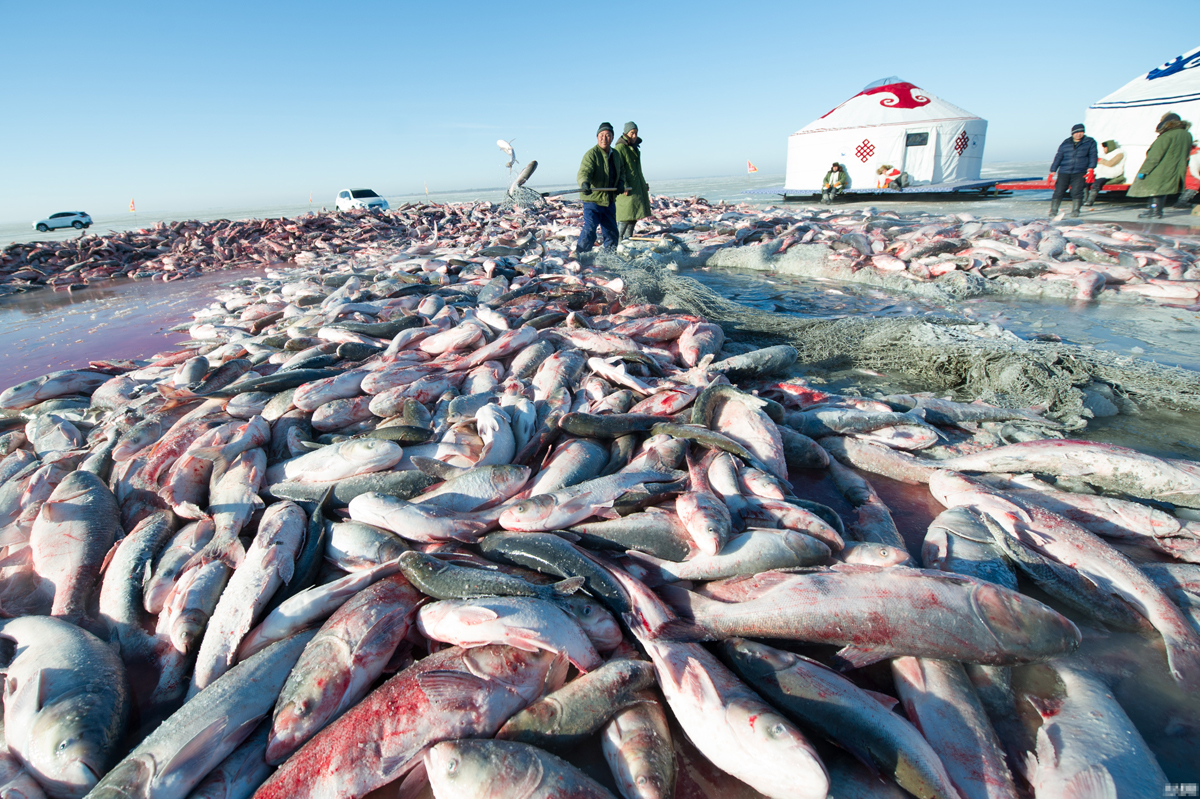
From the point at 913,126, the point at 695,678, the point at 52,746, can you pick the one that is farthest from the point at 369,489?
the point at 913,126

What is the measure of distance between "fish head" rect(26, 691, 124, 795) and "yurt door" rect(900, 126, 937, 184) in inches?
1137

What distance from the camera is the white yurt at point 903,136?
2286cm

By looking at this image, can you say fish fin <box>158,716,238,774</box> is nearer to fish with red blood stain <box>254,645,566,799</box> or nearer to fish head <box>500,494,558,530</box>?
fish with red blood stain <box>254,645,566,799</box>

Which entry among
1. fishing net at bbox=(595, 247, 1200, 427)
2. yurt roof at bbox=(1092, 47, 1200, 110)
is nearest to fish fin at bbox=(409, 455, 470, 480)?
fishing net at bbox=(595, 247, 1200, 427)

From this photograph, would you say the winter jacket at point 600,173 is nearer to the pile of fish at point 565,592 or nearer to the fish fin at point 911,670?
the pile of fish at point 565,592

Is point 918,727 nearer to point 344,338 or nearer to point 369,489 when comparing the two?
point 369,489

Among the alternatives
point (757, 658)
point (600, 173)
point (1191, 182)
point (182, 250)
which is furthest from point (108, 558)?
point (1191, 182)

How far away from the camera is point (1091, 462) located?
9.78ft

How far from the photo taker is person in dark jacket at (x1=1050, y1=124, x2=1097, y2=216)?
520 inches

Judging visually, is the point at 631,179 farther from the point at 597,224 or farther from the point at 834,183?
the point at 834,183

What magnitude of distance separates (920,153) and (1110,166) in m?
7.70

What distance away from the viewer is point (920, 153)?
23.2 metres

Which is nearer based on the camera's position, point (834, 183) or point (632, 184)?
point (632, 184)

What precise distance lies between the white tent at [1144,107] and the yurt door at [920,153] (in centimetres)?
594
